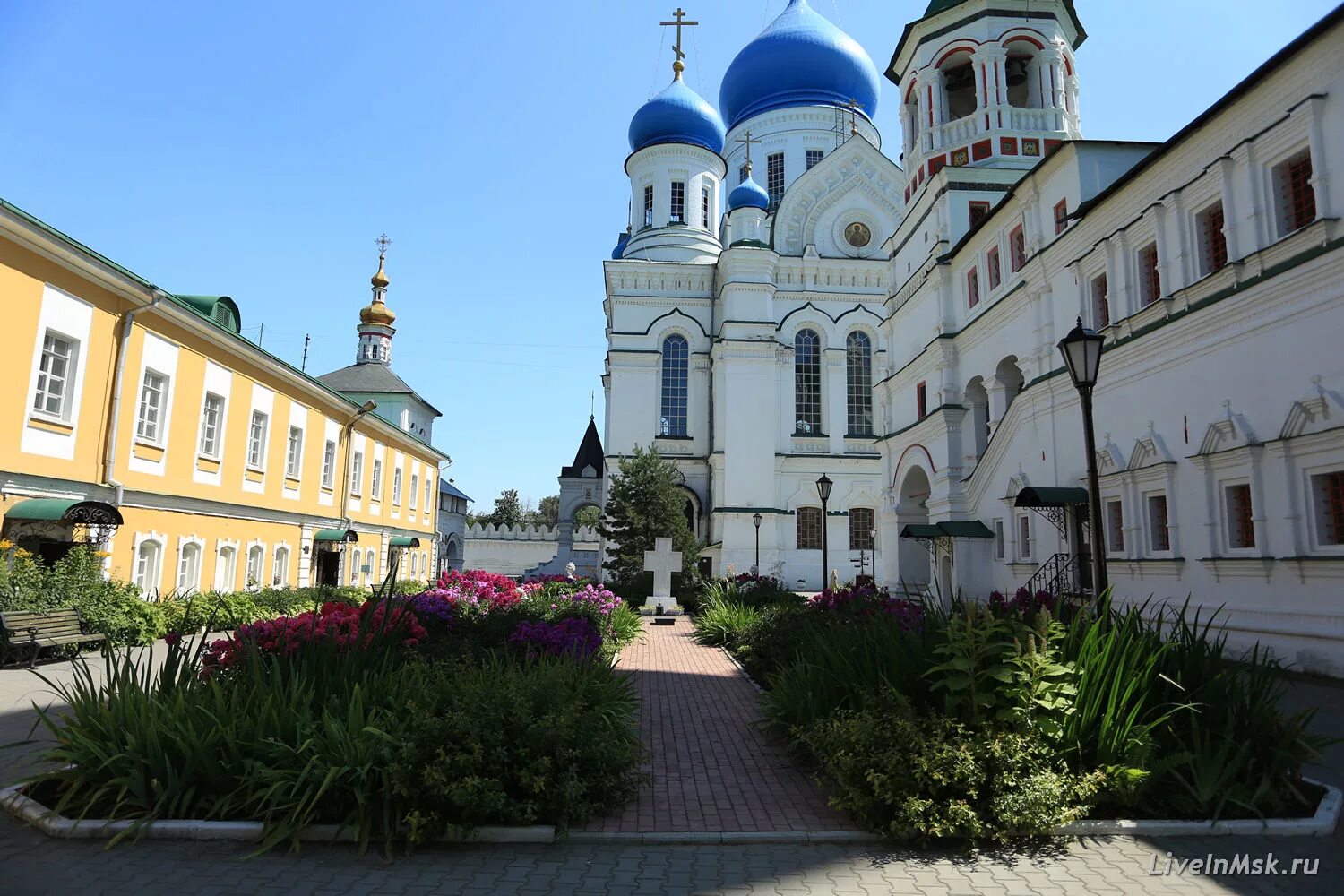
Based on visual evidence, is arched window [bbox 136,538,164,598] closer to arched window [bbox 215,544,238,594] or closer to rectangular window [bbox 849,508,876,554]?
arched window [bbox 215,544,238,594]

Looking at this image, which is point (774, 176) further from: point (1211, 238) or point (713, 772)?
point (713, 772)

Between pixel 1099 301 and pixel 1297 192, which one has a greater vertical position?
pixel 1297 192

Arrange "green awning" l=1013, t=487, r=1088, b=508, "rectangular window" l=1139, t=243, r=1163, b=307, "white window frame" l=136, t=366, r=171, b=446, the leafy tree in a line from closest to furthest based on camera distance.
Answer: "rectangular window" l=1139, t=243, r=1163, b=307
"green awning" l=1013, t=487, r=1088, b=508
"white window frame" l=136, t=366, r=171, b=446
the leafy tree

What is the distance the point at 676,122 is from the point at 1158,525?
35.2 m

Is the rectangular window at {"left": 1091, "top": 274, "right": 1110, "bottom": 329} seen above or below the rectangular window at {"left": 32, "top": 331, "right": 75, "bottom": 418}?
above

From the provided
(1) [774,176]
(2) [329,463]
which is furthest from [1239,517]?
(1) [774,176]

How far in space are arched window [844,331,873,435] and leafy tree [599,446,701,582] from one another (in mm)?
9928

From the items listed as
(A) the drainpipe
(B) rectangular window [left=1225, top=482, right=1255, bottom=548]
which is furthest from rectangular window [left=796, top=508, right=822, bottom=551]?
(A) the drainpipe

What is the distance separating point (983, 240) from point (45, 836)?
1945 cm

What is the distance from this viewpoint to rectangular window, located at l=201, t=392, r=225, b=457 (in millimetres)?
17516

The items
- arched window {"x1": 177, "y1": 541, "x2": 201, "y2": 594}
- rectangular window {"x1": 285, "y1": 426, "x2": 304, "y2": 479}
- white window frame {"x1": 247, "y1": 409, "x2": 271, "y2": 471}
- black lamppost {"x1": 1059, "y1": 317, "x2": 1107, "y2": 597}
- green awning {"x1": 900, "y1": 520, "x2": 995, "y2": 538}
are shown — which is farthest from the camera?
rectangular window {"x1": 285, "y1": 426, "x2": 304, "y2": 479}

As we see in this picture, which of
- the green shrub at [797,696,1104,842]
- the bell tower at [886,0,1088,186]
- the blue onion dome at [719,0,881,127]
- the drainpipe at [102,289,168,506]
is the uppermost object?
the blue onion dome at [719,0,881,127]

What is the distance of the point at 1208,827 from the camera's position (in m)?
4.94

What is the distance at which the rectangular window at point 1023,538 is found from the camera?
1653 cm
